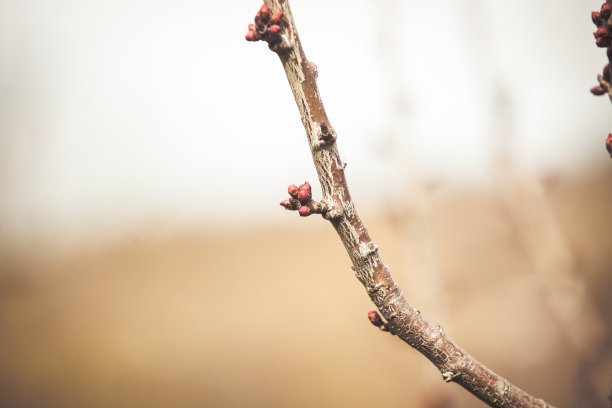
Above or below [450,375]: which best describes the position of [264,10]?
above

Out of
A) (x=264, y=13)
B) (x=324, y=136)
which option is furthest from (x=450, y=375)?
(x=264, y=13)

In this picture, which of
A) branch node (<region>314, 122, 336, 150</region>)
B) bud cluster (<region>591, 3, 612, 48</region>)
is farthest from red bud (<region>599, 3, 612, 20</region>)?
branch node (<region>314, 122, 336, 150</region>)

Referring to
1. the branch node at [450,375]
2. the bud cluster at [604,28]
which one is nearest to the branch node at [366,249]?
the branch node at [450,375]

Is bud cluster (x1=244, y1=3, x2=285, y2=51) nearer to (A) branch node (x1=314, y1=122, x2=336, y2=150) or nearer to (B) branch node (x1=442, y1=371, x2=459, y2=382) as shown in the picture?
(A) branch node (x1=314, y1=122, x2=336, y2=150)

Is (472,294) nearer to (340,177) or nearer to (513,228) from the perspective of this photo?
(513,228)

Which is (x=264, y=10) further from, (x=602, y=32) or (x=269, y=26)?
(x=602, y=32)

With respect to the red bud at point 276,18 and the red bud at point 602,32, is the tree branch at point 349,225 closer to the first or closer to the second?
the red bud at point 276,18

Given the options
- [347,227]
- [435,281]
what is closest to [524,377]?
[435,281]
